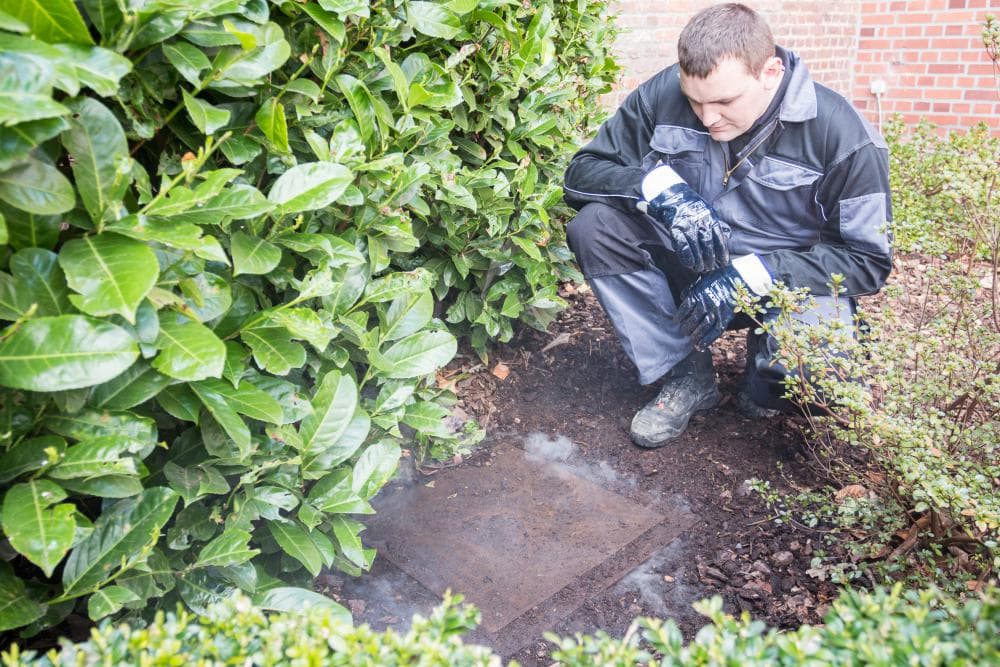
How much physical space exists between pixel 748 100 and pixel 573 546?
1.72 metres

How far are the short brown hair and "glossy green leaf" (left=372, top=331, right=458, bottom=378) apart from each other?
1.42 m

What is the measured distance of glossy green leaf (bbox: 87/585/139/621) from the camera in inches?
58.2

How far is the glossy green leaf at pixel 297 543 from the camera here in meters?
1.88

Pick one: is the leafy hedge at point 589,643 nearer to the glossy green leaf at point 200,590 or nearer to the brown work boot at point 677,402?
the glossy green leaf at point 200,590

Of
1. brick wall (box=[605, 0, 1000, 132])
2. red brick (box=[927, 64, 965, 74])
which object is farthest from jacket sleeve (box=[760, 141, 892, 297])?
red brick (box=[927, 64, 965, 74])

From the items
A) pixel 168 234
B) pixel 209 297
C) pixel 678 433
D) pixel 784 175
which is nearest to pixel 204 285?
pixel 209 297

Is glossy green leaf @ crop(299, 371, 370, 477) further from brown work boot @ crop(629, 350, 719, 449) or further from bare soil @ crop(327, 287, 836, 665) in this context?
brown work boot @ crop(629, 350, 719, 449)

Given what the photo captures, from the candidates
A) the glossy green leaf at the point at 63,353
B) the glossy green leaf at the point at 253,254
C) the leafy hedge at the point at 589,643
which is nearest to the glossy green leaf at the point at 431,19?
the glossy green leaf at the point at 253,254

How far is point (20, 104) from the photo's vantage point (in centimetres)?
117

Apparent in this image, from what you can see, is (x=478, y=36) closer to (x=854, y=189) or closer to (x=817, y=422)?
(x=854, y=189)

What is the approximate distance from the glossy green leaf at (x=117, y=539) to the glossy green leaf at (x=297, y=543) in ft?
1.10

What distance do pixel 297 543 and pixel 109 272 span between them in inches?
32.8

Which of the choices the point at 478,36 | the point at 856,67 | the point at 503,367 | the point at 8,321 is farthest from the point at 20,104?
the point at 856,67

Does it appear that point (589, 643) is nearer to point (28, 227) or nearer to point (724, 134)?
point (28, 227)
